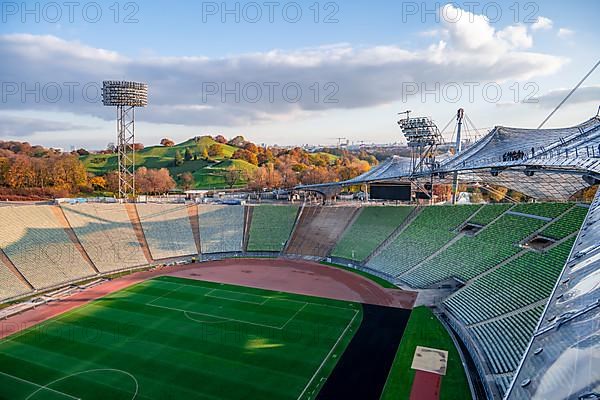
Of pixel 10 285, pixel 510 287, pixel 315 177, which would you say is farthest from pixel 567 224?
pixel 315 177

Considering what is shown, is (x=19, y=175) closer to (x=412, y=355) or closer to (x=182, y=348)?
(x=182, y=348)

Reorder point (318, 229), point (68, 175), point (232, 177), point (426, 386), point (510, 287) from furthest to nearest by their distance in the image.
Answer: point (232, 177)
point (68, 175)
point (318, 229)
point (510, 287)
point (426, 386)

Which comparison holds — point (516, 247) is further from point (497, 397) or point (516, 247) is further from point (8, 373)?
point (8, 373)

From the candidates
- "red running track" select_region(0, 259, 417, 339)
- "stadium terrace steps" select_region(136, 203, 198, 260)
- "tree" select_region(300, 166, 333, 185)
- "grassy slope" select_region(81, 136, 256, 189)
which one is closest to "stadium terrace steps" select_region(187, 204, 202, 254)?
"stadium terrace steps" select_region(136, 203, 198, 260)

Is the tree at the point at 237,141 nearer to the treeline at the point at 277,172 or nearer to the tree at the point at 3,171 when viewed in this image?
the treeline at the point at 277,172

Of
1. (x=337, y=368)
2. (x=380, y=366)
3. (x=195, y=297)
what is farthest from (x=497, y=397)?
(x=195, y=297)

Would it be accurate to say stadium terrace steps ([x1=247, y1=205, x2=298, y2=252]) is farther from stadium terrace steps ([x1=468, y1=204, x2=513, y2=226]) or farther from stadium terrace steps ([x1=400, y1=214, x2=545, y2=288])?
stadium terrace steps ([x1=468, y1=204, x2=513, y2=226])

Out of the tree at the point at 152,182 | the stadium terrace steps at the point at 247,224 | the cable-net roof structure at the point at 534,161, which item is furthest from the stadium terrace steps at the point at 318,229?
the tree at the point at 152,182
